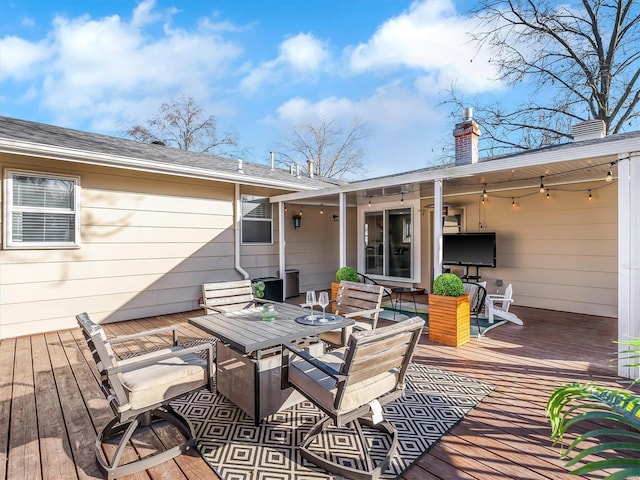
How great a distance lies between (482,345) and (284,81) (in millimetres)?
13678

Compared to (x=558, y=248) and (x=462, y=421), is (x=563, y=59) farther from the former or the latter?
(x=462, y=421)

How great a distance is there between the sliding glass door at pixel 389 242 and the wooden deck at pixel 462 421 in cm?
337

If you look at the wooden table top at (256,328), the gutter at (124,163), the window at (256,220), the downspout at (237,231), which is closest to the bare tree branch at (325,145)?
the window at (256,220)

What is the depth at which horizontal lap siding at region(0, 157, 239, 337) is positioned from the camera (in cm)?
550

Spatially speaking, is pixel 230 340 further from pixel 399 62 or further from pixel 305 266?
pixel 399 62

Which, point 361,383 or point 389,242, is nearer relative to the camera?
point 361,383

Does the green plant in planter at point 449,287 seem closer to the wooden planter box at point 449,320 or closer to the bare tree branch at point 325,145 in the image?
the wooden planter box at point 449,320

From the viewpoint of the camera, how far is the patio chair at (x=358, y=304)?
3910 millimetres

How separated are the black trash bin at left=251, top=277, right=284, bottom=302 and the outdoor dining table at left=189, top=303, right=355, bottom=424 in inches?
168

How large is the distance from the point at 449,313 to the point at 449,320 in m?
0.10

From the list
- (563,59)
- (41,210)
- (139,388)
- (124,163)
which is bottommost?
(139,388)

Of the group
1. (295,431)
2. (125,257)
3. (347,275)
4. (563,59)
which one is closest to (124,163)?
(125,257)

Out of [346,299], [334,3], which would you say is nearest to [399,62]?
[334,3]

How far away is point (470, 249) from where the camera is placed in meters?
8.00
